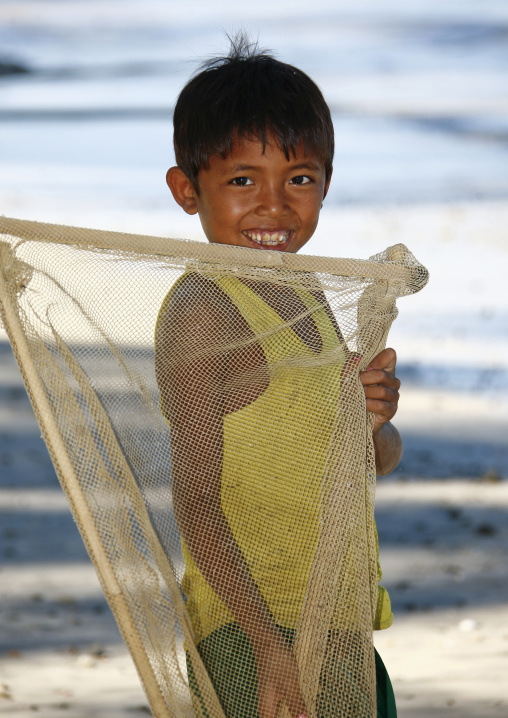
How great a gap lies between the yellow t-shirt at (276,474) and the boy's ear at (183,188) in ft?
1.03

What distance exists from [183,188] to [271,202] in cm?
20

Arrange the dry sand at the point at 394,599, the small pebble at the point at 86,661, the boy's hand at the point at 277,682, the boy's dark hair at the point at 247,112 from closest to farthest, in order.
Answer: the boy's hand at the point at 277,682, the boy's dark hair at the point at 247,112, the dry sand at the point at 394,599, the small pebble at the point at 86,661

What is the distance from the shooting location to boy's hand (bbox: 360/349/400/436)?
1456 mm

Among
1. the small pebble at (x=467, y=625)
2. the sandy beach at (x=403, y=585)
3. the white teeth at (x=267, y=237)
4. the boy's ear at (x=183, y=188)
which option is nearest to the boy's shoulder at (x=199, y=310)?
the white teeth at (x=267, y=237)

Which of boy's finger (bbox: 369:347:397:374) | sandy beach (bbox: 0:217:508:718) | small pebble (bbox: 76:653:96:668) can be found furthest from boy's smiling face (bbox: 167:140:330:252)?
small pebble (bbox: 76:653:96:668)

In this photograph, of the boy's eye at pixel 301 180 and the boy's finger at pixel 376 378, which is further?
the boy's eye at pixel 301 180

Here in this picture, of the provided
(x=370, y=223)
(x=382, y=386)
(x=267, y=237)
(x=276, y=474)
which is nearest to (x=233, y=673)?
(x=276, y=474)

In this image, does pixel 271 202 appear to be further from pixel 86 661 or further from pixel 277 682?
pixel 86 661

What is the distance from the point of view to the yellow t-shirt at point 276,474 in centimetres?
144

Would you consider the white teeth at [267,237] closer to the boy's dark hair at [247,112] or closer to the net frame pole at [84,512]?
the boy's dark hair at [247,112]

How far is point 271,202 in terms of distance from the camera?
158 cm

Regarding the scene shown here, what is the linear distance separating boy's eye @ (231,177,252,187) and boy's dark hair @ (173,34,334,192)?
4 cm

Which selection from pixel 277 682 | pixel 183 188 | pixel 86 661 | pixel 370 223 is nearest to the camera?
pixel 277 682

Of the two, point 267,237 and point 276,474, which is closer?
point 276,474
